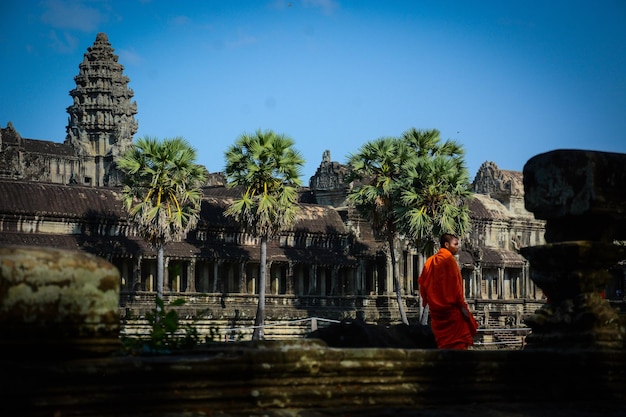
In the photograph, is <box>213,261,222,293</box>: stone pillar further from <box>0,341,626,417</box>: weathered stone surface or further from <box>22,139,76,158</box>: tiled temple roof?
<box>22,139,76,158</box>: tiled temple roof

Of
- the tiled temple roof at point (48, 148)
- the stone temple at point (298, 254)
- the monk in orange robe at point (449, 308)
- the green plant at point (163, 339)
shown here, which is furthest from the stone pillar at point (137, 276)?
the tiled temple roof at point (48, 148)

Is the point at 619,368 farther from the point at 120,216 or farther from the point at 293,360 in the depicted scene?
the point at 120,216

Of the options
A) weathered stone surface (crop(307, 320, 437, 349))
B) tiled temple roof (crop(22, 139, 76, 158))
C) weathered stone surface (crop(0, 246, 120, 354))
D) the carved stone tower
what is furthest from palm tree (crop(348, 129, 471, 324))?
tiled temple roof (crop(22, 139, 76, 158))

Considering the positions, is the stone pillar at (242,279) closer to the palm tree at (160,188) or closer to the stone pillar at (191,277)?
the stone pillar at (191,277)

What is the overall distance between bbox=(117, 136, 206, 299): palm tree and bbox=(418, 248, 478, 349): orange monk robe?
33.5 m

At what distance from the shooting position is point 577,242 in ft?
33.5

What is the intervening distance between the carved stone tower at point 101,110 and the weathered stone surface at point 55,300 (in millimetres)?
95007

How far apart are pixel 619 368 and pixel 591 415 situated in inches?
46.9

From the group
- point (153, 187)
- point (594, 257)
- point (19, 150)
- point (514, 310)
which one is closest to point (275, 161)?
point (153, 187)

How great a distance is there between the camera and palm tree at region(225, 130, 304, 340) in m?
49.2

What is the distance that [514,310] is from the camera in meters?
61.8

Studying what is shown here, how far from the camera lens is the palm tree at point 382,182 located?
170ft

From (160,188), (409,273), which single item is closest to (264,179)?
(160,188)

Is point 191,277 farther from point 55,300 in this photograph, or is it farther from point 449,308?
point 55,300
